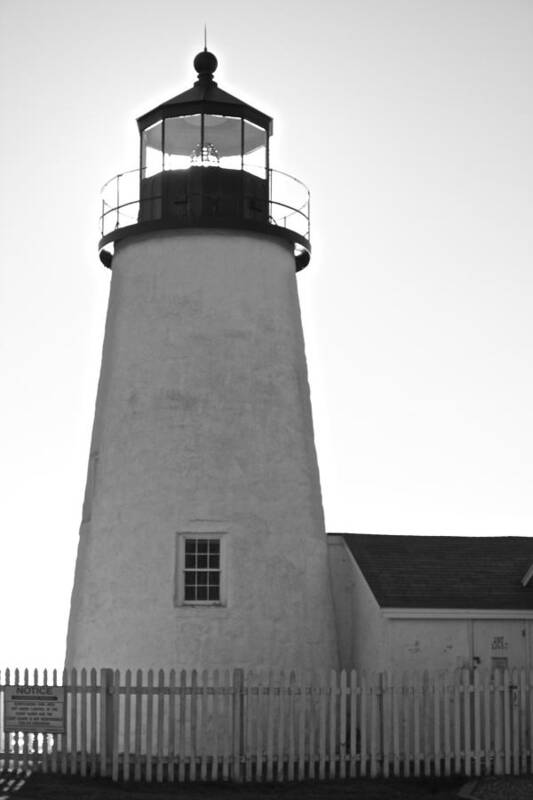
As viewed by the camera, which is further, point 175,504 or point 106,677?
point 175,504

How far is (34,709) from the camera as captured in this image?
70.8ft

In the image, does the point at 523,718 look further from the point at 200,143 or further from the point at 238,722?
the point at 200,143

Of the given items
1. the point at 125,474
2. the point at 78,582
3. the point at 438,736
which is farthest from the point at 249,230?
the point at 438,736

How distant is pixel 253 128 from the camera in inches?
1011

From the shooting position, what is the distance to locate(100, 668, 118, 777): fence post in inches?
838

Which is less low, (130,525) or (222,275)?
(222,275)

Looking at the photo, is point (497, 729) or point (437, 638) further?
point (437, 638)

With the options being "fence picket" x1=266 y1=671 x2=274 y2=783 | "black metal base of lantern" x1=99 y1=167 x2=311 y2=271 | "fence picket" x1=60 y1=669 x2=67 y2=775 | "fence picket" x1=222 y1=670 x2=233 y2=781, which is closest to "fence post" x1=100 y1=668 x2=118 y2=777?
"fence picket" x1=60 y1=669 x2=67 y2=775

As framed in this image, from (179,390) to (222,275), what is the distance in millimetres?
2135

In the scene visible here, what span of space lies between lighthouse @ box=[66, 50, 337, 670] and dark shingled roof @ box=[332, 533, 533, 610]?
1.21 meters

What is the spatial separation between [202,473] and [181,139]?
630 centimetres

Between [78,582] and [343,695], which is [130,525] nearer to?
[78,582]

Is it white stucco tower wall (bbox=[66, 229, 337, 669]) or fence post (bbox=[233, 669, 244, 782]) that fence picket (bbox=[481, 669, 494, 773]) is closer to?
white stucco tower wall (bbox=[66, 229, 337, 669])

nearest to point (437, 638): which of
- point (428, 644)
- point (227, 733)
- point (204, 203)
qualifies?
point (428, 644)
